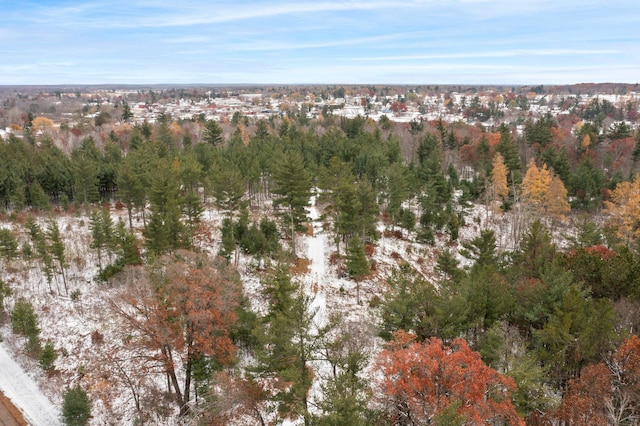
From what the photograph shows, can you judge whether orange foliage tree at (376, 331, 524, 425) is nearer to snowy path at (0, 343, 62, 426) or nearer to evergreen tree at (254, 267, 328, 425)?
evergreen tree at (254, 267, 328, 425)

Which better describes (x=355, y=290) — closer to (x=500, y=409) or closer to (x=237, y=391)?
(x=237, y=391)

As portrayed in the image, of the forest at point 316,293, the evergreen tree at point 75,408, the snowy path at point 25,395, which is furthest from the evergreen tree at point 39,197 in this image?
the evergreen tree at point 75,408

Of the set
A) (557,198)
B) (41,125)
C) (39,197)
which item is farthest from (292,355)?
(41,125)

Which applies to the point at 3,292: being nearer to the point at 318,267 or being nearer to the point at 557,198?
the point at 318,267

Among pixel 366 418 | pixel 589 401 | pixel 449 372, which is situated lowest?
pixel 366 418

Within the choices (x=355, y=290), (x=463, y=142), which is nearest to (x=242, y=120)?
(x=463, y=142)

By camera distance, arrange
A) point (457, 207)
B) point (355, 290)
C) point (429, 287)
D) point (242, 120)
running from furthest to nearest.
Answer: point (242, 120) → point (457, 207) → point (355, 290) → point (429, 287)
